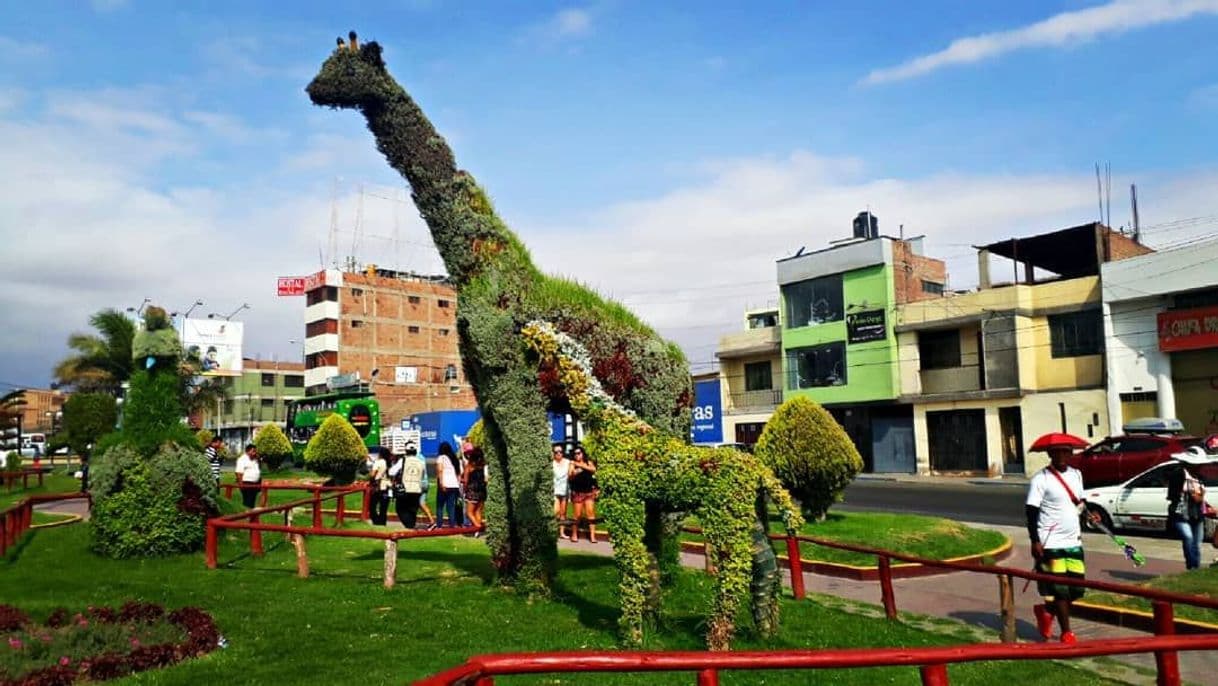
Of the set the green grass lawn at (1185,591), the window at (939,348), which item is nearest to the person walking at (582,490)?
the green grass lawn at (1185,591)

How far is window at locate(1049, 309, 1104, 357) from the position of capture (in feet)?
102

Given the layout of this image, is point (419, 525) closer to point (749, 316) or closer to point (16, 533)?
point (16, 533)

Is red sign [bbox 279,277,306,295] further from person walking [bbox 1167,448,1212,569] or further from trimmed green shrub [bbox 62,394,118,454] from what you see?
person walking [bbox 1167,448,1212,569]

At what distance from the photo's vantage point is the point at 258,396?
267 feet

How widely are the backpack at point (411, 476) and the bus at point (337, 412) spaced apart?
24.6 metres

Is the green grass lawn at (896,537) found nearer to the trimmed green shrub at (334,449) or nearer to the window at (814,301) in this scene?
the trimmed green shrub at (334,449)

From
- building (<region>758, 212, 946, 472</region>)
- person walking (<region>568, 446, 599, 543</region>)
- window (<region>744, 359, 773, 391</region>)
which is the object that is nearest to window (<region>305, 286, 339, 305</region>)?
window (<region>744, 359, 773, 391</region>)

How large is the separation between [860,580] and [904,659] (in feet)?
29.5

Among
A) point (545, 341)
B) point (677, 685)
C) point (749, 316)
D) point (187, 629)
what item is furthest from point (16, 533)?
point (749, 316)

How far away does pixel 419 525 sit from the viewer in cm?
1795

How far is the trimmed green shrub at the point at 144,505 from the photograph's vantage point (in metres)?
12.3

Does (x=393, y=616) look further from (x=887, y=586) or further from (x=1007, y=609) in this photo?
(x=1007, y=609)

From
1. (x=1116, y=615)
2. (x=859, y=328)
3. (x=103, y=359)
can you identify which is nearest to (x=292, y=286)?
(x=103, y=359)

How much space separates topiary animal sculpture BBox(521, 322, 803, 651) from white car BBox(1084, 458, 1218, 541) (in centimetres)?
1158
